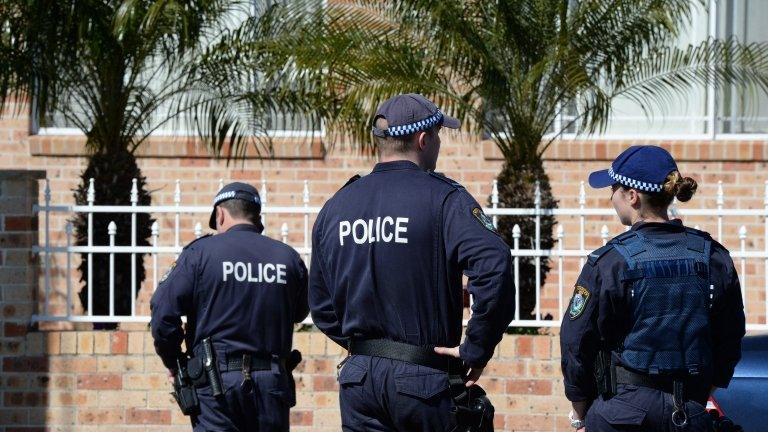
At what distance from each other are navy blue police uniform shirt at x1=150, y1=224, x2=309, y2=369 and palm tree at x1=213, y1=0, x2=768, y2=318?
282cm

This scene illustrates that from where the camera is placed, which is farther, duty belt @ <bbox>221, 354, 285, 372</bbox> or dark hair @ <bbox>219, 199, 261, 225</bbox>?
dark hair @ <bbox>219, 199, 261, 225</bbox>

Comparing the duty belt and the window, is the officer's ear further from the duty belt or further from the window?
the window

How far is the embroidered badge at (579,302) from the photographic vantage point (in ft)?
12.7

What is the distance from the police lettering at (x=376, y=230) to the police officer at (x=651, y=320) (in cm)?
59

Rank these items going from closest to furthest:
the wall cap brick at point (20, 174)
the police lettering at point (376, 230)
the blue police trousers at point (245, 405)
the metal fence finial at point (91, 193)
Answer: the police lettering at point (376, 230)
the blue police trousers at point (245, 405)
the wall cap brick at point (20, 174)
the metal fence finial at point (91, 193)

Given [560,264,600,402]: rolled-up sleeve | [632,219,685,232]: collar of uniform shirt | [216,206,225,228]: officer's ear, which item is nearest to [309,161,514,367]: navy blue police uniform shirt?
[560,264,600,402]: rolled-up sleeve

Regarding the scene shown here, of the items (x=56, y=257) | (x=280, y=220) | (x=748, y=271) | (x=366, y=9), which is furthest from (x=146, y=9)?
(x=748, y=271)

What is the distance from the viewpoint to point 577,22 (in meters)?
8.24

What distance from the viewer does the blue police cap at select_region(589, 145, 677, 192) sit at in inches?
154

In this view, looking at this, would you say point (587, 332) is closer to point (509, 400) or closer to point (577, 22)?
point (509, 400)

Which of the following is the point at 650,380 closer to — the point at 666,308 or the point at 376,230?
the point at 666,308

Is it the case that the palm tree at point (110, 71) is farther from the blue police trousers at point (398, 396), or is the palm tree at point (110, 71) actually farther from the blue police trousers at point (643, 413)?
the blue police trousers at point (643, 413)

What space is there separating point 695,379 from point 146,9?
16.9 feet

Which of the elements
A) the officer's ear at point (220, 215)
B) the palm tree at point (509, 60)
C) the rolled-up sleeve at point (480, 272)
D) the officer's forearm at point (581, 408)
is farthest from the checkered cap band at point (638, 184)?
the palm tree at point (509, 60)
